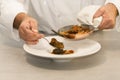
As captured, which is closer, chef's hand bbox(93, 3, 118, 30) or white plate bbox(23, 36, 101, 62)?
white plate bbox(23, 36, 101, 62)

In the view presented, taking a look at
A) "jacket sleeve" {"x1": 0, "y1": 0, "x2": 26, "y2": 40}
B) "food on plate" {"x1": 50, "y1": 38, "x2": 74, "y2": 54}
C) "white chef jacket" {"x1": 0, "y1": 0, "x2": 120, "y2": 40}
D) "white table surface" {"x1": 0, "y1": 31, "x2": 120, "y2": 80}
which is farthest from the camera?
"white chef jacket" {"x1": 0, "y1": 0, "x2": 120, "y2": 40}

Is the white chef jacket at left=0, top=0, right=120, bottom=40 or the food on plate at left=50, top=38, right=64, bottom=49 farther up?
the food on plate at left=50, top=38, right=64, bottom=49

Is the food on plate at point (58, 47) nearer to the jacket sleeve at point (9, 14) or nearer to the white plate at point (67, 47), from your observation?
the white plate at point (67, 47)

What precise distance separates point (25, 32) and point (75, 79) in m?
0.29

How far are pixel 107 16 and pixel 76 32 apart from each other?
14 cm

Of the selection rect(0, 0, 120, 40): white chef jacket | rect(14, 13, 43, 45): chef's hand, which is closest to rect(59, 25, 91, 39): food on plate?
rect(14, 13, 43, 45): chef's hand

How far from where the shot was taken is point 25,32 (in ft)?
3.68

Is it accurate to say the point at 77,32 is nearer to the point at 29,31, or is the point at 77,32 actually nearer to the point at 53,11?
the point at 29,31

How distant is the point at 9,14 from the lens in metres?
1.27

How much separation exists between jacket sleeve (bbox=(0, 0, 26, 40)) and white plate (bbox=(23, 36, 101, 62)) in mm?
163

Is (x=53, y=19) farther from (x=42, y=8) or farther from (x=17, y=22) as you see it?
(x=17, y=22)

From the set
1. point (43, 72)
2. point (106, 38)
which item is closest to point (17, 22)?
point (43, 72)

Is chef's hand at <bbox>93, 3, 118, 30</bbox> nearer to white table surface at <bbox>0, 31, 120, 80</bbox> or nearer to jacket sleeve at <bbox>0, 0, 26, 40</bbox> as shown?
white table surface at <bbox>0, 31, 120, 80</bbox>

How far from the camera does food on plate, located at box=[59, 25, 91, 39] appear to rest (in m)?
1.17
